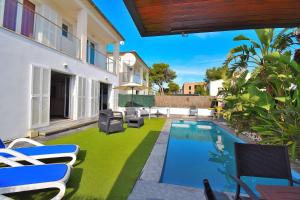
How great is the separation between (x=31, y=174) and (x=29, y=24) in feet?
23.4

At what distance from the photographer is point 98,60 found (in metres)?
14.2

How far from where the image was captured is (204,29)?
310 centimetres

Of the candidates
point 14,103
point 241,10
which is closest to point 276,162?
point 241,10

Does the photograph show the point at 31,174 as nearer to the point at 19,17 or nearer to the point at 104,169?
the point at 104,169

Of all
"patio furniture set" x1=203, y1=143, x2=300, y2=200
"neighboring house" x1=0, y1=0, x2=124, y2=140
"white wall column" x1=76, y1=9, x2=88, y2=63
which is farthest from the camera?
"white wall column" x1=76, y1=9, x2=88, y2=63

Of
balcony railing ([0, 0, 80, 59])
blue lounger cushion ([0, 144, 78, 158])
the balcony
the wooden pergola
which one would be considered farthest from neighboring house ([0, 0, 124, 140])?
the wooden pergola

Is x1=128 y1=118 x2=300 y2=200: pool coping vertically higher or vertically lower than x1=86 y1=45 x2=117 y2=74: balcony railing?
lower

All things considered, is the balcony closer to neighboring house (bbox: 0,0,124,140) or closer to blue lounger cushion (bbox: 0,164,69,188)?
neighboring house (bbox: 0,0,124,140)

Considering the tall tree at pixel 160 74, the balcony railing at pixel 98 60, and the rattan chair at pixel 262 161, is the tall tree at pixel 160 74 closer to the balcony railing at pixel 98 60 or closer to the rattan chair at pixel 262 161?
the balcony railing at pixel 98 60

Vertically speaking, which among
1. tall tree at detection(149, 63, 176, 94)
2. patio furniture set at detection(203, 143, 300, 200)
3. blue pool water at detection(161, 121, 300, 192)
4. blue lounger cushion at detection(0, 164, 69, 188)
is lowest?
blue pool water at detection(161, 121, 300, 192)

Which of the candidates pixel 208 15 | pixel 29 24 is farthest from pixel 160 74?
pixel 208 15

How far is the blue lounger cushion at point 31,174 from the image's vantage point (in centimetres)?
282

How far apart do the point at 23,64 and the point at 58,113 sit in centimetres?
738

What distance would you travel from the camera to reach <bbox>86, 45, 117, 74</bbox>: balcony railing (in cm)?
1319
